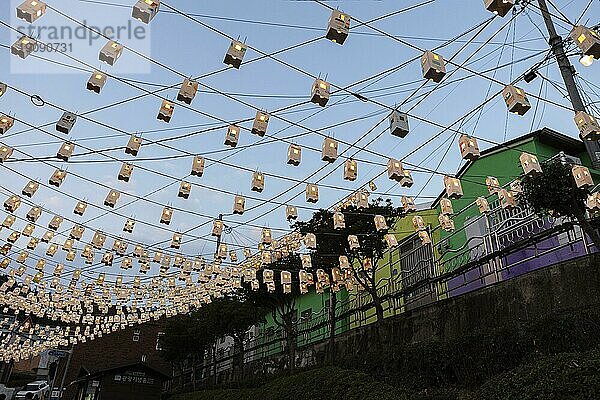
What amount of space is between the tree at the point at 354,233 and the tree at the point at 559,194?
17.7ft

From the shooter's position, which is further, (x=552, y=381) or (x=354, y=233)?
(x=354, y=233)

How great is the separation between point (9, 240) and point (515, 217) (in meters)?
12.0

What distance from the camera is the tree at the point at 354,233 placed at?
526 inches

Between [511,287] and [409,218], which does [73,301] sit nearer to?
[409,218]

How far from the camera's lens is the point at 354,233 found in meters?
13.3

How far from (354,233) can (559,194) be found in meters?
6.20

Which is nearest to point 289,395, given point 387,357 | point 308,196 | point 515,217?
point 387,357

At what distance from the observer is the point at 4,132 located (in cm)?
773

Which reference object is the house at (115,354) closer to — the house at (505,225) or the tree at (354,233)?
the tree at (354,233)

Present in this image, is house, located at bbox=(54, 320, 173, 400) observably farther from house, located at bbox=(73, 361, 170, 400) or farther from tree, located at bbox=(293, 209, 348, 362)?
tree, located at bbox=(293, 209, 348, 362)

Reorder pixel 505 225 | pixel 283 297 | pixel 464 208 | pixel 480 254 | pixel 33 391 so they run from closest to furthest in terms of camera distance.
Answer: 1. pixel 505 225
2. pixel 480 254
3. pixel 464 208
4. pixel 283 297
5. pixel 33 391

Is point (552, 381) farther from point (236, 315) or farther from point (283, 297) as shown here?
point (236, 315)

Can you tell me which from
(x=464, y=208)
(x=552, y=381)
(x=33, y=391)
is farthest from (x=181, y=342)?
(x=552, y=381)

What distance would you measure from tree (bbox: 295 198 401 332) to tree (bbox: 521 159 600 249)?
540 cm
